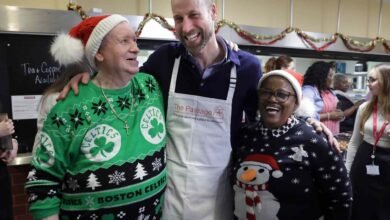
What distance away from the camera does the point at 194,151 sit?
4.54 ft

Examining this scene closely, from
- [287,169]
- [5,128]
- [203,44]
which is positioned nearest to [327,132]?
[287,169]

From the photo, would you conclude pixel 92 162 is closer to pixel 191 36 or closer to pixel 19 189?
pixel 191 36

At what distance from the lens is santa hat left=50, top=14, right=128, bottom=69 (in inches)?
47.4

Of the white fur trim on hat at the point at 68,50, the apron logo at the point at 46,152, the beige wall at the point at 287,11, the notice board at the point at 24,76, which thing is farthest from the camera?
the beige wall at the point at 287,11

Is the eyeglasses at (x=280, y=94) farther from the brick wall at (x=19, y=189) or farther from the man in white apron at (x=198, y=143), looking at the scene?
the brick wall at (x=19, y=189)

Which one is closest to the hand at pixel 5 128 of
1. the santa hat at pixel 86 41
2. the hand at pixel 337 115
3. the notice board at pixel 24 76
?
the notice board at pixel 24 76

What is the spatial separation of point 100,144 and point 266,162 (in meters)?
0.65

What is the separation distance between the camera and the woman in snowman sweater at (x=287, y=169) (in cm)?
130

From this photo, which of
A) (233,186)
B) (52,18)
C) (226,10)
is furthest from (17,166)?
(226,10)

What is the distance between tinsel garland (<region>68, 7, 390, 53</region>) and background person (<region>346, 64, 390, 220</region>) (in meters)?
1.12

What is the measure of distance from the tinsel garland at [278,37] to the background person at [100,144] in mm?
1524

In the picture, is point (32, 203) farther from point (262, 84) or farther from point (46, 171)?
point (262, 84)

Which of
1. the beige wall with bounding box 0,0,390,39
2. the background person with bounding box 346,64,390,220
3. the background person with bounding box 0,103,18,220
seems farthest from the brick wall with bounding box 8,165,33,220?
the background person with bounding box 346,64,390,220

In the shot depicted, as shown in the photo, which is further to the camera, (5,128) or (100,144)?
(5,128)
